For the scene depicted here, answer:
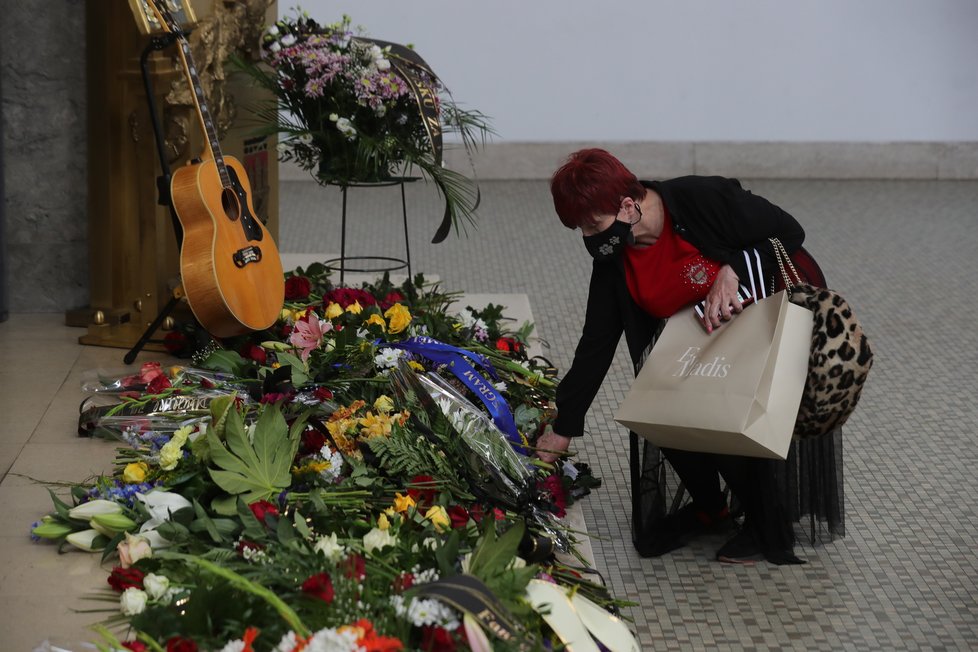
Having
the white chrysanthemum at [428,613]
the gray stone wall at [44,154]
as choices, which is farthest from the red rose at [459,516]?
the gray stone wall at [44,154]

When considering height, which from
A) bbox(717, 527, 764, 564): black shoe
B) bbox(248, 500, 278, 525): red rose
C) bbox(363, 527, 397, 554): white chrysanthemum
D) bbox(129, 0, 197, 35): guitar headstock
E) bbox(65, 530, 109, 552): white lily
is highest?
bbox(129, 0, 197, 35): guitar headstock

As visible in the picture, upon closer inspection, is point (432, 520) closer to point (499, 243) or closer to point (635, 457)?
point (635, 457)

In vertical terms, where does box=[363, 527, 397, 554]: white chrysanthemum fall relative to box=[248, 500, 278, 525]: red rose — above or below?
above

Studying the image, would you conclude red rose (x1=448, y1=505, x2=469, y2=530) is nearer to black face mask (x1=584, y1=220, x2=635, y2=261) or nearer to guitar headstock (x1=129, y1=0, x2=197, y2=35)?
black face mask (x1=584, y1=220, x2=635, y2=261)

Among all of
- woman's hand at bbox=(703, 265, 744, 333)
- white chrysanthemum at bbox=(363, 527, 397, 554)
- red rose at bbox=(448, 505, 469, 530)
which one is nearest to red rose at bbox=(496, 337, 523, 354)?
woman's hand at bbox=(703, 265, 744, 333)

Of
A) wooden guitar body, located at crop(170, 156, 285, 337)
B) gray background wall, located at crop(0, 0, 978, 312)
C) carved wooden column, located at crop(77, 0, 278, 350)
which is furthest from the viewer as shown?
gray background wall, located at crop(0, 0, 978, 312)

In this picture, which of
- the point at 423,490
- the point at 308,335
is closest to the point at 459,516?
the point at 423,490

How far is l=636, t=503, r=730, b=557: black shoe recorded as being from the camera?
9.45 ft

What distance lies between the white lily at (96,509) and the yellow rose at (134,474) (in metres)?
0.09

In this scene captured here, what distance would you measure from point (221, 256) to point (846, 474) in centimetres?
180

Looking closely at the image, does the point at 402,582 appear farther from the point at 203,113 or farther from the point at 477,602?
the point at 203,113

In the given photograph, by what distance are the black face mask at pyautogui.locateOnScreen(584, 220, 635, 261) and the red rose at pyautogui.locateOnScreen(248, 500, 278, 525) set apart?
0.86 m

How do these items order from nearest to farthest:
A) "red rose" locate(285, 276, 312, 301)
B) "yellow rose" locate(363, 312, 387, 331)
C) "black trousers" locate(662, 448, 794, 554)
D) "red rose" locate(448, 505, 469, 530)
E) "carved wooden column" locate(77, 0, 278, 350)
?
"red rose" locate(448, 505, 469, 530)
"black trousers" locate(662, 448, 794, 554)
"yellow rose" locate(363, 312, 387, 331)
"carved wooden column" locate(77, 0, 278, 350)
"red rose" locate(285, 276, 312, 301)

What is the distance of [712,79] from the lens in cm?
780
